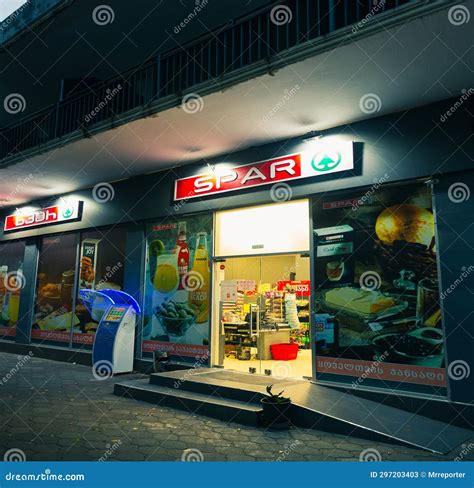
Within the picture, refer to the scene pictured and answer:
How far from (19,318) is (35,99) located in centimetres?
682

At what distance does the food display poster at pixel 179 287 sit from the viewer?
873 centimetres

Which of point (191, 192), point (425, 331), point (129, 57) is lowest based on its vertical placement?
point (425, 331)

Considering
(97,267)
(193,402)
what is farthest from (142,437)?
(97,267)

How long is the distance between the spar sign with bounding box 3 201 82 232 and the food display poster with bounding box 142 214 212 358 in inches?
118

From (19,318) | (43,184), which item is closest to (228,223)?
(43,184)

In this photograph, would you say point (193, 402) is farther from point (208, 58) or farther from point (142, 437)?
point (208, 58)

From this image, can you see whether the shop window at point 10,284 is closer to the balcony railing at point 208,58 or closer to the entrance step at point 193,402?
→ the balcony railing at point 208,58

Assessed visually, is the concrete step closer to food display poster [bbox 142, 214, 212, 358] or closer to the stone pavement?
the stone pavement

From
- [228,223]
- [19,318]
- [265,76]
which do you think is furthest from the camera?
[19,318]

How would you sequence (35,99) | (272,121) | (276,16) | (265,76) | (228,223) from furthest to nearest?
(35,99)
(228,223)
(272,121)
(276,16)
(265,76)

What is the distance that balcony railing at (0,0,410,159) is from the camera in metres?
5.92

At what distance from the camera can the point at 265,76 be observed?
232 inches

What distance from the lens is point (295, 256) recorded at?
30.0 feet

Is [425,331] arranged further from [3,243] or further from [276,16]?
[3,243]
